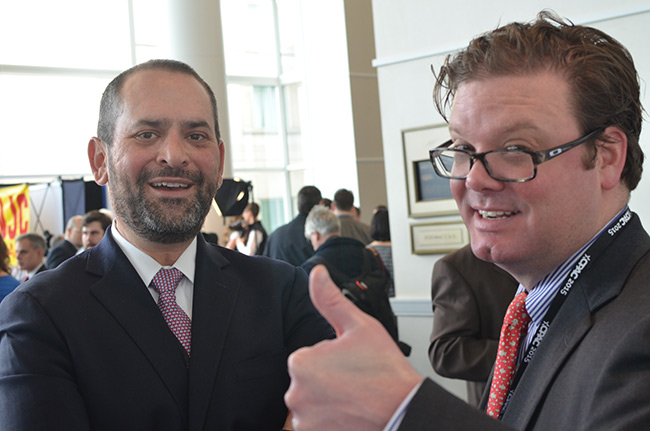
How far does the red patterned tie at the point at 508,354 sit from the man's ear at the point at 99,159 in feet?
3.28

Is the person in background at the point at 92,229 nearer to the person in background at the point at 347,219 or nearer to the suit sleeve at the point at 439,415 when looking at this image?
the person in background at the point at 347,219

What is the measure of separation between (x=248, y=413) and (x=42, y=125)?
1171cm

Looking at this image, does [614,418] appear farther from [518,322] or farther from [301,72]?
[301,72]

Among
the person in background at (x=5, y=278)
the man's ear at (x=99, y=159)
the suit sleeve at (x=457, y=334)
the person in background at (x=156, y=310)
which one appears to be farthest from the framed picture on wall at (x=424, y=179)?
the man's ear at (x=99, y=159)

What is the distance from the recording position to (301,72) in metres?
14.5

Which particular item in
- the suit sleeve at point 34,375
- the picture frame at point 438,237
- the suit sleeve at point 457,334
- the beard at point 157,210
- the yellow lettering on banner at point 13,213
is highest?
the yellow lettering on banner at point 13,213

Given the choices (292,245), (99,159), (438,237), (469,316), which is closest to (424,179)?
(438,237)

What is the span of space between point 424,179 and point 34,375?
12.7 ft

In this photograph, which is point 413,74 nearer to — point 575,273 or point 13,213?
point 575,273

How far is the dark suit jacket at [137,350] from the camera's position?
1.40 meters

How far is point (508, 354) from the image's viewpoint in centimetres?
135

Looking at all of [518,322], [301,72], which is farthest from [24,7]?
[518,322]

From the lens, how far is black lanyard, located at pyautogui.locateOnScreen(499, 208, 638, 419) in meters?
1.19

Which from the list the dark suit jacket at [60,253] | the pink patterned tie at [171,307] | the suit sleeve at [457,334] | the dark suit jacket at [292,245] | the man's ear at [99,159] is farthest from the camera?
the dark suit jacket at [60,253]
